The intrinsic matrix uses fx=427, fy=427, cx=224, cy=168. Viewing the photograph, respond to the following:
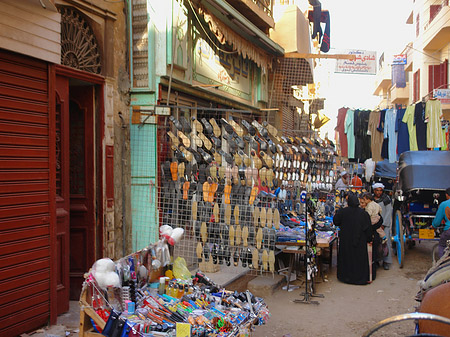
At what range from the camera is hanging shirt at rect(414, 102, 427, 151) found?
396 inches

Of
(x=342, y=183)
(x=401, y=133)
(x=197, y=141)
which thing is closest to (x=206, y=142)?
(x=197, y=141)

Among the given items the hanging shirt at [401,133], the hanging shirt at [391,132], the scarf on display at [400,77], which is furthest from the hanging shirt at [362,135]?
the scarf on display at [400,77]

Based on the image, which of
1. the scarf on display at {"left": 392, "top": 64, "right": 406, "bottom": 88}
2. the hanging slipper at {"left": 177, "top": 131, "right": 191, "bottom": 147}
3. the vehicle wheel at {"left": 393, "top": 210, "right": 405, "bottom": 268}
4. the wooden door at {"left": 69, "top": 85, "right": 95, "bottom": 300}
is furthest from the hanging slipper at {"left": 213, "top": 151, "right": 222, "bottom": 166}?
the scarf on display at {"left": 392, "top": 64, "right": 406, "bottom": 88}

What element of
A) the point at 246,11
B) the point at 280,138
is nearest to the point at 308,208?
the point at 280,138

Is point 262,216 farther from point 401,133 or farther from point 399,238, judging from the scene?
point 401,133

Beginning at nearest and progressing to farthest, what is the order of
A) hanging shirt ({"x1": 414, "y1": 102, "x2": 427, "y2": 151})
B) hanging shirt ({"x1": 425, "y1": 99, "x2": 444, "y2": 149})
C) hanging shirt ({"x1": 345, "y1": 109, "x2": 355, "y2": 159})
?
hanging shirt ({"x1": 425, "y1": 99, "x2": 444, "y2": 149}) → hanging shirt ({"x1": 414, "y1": 102, "x2": 427, "y2": 151}) → hanging shirt ({"x1": 345, "y1": 109, "x2": 355, "y2": 159})

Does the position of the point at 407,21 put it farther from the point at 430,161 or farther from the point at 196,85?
the point at 196,85

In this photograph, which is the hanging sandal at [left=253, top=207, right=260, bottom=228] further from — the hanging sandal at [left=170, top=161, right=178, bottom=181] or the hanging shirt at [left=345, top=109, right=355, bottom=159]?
the hanging shirt at [left=345, top=109, right=355, bottom=159]

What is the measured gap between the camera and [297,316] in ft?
19.5

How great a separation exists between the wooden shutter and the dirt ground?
2661mm

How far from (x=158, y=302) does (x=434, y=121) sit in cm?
863

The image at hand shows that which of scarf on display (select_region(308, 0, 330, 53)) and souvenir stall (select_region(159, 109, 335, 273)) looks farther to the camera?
scarf on display (select_region(308, 0, 330, 53))

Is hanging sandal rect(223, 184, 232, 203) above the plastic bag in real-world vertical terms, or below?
above

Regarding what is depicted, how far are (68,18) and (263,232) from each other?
382cm
